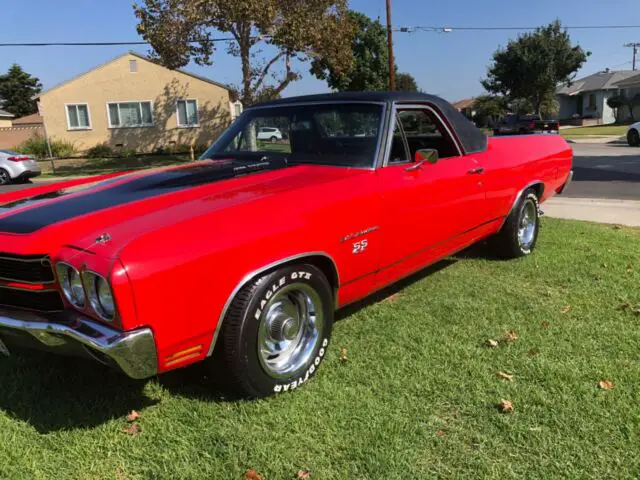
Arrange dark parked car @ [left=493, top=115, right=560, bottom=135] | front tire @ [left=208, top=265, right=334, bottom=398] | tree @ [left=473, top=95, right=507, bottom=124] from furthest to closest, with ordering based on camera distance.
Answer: tree @ [left=473, top=95, right=507, bottom=124] < dark parked car @ [left=493, top=115, right=560, bottom=135] < front tire @ [left=208, top=265, right=334, bottom=398]

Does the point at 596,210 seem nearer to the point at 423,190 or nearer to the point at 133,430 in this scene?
the point at 423,190

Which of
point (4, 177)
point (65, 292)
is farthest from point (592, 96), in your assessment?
point (65, 292)

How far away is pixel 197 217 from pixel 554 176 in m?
4.72

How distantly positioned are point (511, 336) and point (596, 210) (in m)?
5.61

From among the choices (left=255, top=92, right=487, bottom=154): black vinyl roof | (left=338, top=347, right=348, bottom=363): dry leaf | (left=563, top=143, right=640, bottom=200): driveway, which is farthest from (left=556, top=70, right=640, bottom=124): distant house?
(left=338, top=347, right=348, bottom=363): dry leaf

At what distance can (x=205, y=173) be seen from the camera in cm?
375

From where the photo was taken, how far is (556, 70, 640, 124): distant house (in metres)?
46.8

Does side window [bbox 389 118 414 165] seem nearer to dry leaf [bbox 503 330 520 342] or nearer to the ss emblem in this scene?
the ss emblem

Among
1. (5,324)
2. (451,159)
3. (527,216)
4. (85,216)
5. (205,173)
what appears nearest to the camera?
(5,324)

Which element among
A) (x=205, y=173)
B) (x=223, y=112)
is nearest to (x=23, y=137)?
(x=223, y=112)

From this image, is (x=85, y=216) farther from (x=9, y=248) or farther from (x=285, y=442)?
(x=285, y=442)

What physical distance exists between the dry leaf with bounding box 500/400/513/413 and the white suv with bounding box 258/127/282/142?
2.53m

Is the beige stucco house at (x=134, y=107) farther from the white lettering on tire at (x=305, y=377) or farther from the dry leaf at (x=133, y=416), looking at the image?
the dry leaf at (x=133, y=416)

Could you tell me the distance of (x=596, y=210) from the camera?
8289 mm
